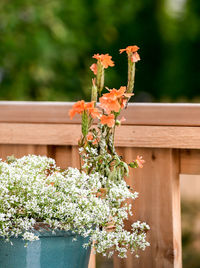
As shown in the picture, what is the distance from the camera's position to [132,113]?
186 cm

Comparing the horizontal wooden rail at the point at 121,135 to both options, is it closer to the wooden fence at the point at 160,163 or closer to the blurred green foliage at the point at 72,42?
the wooden fence at the point at 160,163

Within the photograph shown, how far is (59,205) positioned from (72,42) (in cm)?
491

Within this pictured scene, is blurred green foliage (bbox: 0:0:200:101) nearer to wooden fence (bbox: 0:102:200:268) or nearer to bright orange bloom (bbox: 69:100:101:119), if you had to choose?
wooden fence (bbox: 0:102:200:268)

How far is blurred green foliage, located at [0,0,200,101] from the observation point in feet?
18.5

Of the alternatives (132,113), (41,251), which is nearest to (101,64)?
(132,113)

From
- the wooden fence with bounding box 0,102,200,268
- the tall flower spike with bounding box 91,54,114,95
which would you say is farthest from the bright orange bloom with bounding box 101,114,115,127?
the wooden fence with bounding box 0,102,200,268

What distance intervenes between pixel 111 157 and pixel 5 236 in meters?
0.37

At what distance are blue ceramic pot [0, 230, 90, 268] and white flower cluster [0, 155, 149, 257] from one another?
3 cm

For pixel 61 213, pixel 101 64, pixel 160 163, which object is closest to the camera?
pixel 61 213

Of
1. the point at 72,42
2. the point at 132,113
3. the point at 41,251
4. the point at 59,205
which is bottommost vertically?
the point at 41,251

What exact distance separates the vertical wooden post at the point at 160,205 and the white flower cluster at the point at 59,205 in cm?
27

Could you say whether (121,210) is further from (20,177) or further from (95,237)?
(20,177)

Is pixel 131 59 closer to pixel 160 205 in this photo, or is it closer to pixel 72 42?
pixel 160 205

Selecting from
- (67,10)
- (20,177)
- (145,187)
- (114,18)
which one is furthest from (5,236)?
(114,18)
